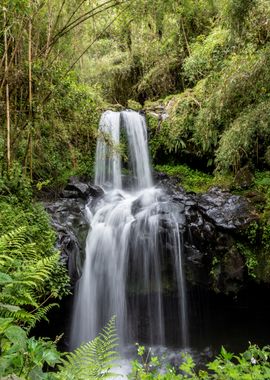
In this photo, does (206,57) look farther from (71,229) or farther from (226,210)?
(71,229)

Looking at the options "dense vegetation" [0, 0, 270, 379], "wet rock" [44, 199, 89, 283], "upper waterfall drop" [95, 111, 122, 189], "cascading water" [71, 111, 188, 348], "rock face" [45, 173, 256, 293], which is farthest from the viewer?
"upper waterfall drop" [95, 111, 122, 189]

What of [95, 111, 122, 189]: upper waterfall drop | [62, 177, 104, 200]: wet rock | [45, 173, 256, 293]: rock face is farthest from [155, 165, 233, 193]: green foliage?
[62, 177, 104, 200]: wet rock

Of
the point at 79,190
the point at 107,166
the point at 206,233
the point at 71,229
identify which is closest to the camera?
the point at 71,229

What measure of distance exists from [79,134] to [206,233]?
429cm

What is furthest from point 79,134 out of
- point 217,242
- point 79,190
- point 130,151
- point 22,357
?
point 22,357

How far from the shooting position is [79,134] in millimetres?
8156

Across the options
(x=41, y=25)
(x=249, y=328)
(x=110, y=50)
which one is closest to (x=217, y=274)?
(x=249, y=328)

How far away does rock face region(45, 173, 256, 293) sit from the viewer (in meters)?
5.66

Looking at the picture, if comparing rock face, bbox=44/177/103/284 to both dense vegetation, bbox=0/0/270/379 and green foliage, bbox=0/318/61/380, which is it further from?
green foliage, bbox=0/318/61/380

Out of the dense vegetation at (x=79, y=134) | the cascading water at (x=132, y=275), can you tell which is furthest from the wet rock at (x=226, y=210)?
the cascading water at (x=132, y=275)

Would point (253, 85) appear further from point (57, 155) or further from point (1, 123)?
point (57, 155)

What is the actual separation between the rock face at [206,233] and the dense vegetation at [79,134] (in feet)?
0.94

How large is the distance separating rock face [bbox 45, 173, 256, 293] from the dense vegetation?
287mm

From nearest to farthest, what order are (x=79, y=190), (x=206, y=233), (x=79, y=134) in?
(x=206, y=233) < (x=79, y=190) < (x=79, y=134)
